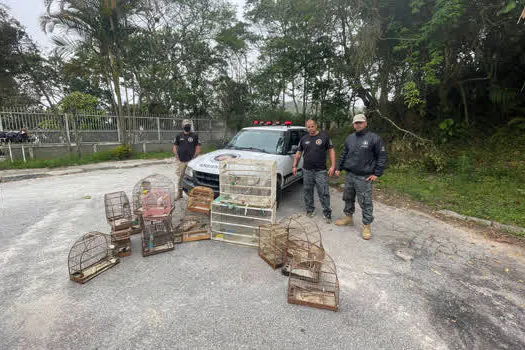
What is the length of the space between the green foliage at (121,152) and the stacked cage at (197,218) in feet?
27.0

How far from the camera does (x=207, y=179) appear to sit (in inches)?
183

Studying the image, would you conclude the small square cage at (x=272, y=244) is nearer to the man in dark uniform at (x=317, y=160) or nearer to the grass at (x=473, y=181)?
the man in dark uniform at (x=317, y=160)

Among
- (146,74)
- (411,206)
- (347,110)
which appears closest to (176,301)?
(411,206)

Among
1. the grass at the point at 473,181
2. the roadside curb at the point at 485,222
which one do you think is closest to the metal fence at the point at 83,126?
the grass at the point at 473,181

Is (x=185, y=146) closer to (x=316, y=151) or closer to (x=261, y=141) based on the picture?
(x=261, y=141)

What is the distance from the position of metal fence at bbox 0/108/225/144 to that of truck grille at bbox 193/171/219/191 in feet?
28.5

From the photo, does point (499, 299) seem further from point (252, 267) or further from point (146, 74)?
point (146, 74)

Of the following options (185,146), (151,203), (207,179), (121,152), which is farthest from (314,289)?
(121,152)

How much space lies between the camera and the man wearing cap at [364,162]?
3818mm

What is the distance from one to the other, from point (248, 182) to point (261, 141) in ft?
6.36

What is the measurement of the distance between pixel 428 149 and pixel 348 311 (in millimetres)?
7724

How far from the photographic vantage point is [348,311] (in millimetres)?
2395

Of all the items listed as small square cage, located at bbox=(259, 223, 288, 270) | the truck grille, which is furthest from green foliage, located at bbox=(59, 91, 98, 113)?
small square cage, located at bbox=(259, 223, 288, 270)

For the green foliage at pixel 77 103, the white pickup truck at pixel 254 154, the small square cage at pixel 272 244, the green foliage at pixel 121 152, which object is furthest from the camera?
the green foliage at pixel 121 152
